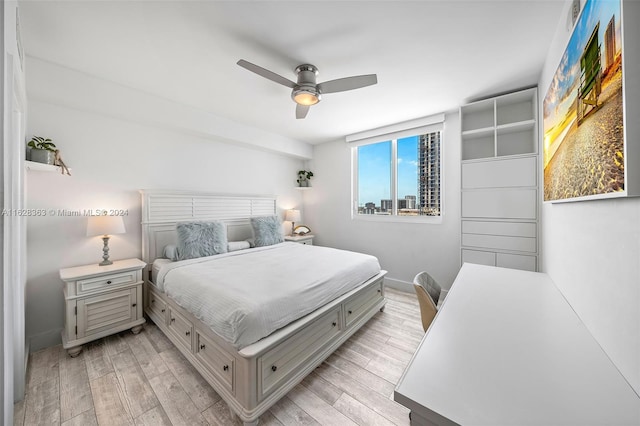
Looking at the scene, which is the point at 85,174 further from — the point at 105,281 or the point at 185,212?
the point at 105,281

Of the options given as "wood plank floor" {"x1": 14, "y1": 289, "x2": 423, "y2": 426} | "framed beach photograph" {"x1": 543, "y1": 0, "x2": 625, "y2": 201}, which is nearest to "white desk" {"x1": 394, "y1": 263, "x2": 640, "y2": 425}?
"framed beach photograph" {"x1": 543, "y1": 0, "x2": 625, "y2": 201}

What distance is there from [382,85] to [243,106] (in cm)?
174

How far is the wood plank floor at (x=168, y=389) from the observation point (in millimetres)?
1494

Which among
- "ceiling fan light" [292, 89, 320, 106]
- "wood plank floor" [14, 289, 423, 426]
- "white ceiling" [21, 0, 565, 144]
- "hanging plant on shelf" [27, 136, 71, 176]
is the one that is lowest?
"wood plank floor" [14, 289, 423, 426]

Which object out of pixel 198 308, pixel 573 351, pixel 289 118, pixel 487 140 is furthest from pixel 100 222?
pixel 487 140

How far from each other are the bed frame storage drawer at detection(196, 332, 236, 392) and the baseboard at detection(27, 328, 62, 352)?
1.66m

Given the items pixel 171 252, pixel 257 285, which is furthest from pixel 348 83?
pixel 171 252

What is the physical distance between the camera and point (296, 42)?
181 centimetres

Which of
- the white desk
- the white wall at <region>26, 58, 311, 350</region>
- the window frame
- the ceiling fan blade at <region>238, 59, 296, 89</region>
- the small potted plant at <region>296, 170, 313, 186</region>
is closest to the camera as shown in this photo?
the white desk

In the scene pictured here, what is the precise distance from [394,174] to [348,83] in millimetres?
2231

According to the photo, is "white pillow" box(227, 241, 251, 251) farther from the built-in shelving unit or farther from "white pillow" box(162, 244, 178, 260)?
the built-in shelving unit

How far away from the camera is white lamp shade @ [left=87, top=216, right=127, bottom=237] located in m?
2.31

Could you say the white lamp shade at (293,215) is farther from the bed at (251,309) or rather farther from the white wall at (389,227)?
the bed at (251,309)

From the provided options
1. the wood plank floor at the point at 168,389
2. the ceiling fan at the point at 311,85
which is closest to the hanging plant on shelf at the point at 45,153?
the wood plank floor at the point at 168,389
